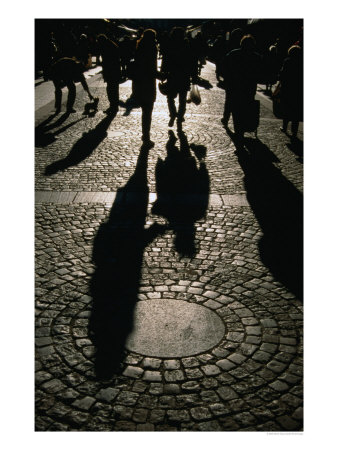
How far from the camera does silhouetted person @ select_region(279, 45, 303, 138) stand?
26.7 feet

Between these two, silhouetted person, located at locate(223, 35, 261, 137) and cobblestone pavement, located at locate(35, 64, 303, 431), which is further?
silhouetted person, located at locate(223, 35, 261, 137)

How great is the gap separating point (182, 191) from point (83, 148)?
285 cm

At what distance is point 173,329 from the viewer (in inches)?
129

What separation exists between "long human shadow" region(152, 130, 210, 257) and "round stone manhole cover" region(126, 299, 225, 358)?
97 centimetres

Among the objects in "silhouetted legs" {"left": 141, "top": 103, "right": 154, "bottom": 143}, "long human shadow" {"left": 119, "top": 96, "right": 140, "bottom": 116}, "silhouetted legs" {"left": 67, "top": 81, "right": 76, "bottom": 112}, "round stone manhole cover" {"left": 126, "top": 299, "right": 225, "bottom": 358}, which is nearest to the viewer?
"round stone manhole cover" {"left": 126, "top": 299, "right": 225, "bottom": 358}

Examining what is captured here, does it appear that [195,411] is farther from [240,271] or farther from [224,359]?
[240,271]

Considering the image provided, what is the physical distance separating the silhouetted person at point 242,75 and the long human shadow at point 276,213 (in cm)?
83

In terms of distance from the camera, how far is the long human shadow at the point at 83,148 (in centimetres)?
707

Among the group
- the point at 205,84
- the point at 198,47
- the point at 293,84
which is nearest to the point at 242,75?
the point at 293,84

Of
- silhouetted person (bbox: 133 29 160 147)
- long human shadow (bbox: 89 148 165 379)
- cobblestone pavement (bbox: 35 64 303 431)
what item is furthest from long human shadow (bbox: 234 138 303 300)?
silhouetted person (bbox: 133 29 160 147)

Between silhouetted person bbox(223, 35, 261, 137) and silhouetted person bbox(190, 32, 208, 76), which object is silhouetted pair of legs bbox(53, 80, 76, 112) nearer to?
silhouetted person bbox(190, 32, 208, 76)

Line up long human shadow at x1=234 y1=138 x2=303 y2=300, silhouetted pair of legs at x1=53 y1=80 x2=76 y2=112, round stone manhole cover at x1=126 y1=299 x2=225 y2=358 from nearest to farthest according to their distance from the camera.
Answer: round stone manhole cover at x1=126 y1=299 x2=225 y2=358 < long human shadow at x1=234 y1=138 x2=303 y2=300 < silhouetted pair of legs at x1=53 y1=80 x2=76 y2=112

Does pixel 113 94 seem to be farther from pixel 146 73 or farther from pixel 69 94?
pixel 146 73

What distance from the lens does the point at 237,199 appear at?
585 centimetres
